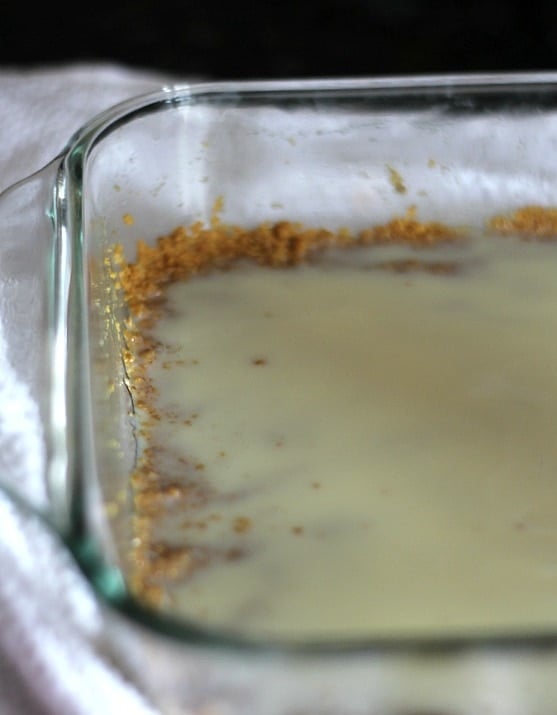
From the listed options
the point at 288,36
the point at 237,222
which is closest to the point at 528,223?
the point at 237,222

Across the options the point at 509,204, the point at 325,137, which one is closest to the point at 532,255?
the point at 509,204

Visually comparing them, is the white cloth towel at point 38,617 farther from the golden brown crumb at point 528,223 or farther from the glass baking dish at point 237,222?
the golden brown crumb at point 528,223

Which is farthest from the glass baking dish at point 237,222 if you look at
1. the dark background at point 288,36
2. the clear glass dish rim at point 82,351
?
the dark background at point 288,36

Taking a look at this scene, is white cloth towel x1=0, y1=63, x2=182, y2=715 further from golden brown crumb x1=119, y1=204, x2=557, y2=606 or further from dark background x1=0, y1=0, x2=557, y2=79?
dark background x1=0, y1=0, x2=557, y2=79

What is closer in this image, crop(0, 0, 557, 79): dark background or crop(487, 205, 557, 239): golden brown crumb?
crop(487, 205, 557, 239): golden brown crumb

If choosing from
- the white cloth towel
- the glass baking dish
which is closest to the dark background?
the glass baking dish

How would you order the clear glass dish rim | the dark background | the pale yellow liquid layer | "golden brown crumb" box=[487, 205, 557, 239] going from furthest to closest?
1. the dark background
2. "golden brown crumb" box=[487, 205, 557, 239]
3. the pale yellow liquid layer
4. the clear glass dish rim
